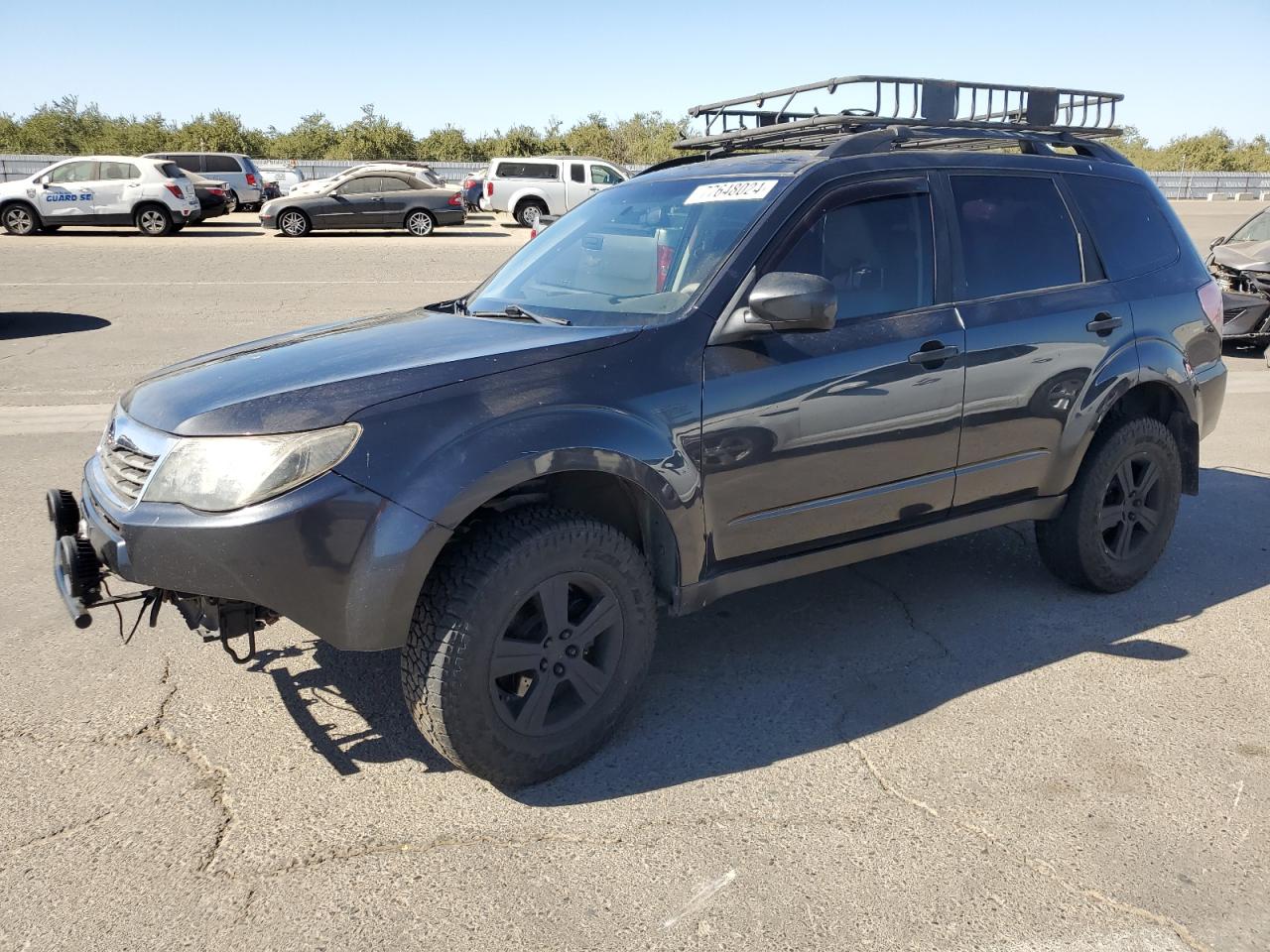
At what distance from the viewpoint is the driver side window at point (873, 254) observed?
3709mm

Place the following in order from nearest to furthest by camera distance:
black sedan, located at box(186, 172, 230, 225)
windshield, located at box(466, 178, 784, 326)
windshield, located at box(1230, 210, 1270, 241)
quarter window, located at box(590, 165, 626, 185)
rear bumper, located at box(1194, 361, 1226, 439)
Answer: windshield, located at box(466, 178, 784, 326) < rear bumper, located at box(1194, 361, 1226, 439) < windshield, located at box(1230, 210, 1270, 241) < black sedan, located at box(186, 172, 230, 225) < quarter window, located at box(590, 165, 626, 185)

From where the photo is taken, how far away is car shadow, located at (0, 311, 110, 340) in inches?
474

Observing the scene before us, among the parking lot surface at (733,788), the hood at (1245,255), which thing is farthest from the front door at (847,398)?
the hood at (1245,255)

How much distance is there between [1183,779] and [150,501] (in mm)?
3172

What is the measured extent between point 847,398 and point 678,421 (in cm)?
71

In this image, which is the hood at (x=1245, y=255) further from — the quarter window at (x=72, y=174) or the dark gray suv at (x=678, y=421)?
the quarter window at (x=72, y=174)

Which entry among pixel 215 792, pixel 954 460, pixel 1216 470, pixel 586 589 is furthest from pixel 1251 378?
pixel 215 792

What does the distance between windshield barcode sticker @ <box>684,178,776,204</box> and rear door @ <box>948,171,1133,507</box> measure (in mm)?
839

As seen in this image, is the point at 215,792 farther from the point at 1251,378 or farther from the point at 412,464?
the point at 1251,378

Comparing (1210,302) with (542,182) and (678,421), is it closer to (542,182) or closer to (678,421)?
(678,421)

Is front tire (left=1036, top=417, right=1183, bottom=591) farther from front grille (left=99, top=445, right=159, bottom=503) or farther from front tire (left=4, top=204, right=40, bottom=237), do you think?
front tire (left=4, top=204, right=40, bottom=237)

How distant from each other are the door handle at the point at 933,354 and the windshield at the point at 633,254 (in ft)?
2.60

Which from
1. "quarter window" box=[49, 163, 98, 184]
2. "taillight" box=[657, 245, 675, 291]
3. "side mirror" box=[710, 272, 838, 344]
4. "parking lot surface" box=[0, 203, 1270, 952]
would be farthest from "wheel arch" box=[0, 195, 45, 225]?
"side mirror" box=[710, 272, 838, 344]

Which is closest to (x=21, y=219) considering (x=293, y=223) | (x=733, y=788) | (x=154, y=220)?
(x=154, y=220)
